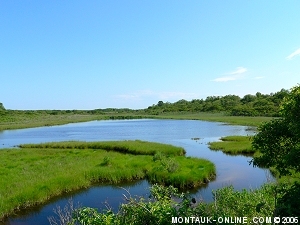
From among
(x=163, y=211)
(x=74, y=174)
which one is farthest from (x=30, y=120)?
(x=163, y=211)

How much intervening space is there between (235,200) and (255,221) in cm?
231

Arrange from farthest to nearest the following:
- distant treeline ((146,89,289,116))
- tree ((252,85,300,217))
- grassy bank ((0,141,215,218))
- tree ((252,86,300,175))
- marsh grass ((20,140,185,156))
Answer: distant treeline ((146,89,289,116)) < marsh grass ((20,140,185,156)) < grassy bank ((0,141,215,218)) < tree ((252,86,300,175)) < tree ((252,85,300,217))

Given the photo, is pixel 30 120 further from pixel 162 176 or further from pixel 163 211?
pixel 163 211

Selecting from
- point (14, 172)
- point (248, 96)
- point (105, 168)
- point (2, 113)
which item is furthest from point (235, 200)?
point (248, 96)

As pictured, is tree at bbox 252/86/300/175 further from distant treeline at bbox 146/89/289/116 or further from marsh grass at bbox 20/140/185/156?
distant treeline at bbox 146/89/289/116

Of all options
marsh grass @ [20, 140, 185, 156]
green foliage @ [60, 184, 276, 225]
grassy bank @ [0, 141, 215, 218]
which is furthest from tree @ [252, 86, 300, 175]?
marsh grass @ [20, 140, 185, 156]

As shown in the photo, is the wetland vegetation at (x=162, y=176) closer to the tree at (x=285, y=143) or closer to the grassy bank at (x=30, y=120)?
the tree at (x=285, y=143)

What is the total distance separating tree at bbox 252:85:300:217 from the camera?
818 centimetres

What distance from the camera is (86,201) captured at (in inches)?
743

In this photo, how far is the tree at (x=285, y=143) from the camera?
8180 millimetres

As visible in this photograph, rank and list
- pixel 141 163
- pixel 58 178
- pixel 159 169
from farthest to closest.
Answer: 1. pixel 141 163
2. pixel 159 169
3. pixel 58 178

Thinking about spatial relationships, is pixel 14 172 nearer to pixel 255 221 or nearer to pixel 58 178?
pixel 58 178

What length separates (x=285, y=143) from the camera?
982 centimetres

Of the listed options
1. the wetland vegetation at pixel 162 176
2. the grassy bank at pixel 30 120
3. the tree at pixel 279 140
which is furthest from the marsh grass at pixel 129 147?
the grassy bank at pixel 30 120
